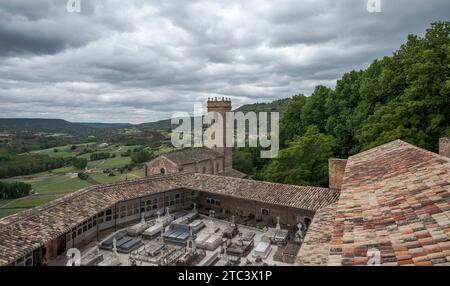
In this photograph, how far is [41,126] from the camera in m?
106

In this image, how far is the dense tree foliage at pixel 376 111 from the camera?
2253 cm

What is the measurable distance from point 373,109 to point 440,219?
25.5m

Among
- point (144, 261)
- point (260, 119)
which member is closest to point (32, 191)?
point (260, 119)

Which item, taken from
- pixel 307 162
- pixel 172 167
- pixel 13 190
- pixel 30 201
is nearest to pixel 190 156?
pixel 172 167

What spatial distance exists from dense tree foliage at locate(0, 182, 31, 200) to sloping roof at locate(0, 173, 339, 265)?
36.1 m

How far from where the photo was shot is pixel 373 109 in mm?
28469

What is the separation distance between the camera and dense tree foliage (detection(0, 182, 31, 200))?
164ft

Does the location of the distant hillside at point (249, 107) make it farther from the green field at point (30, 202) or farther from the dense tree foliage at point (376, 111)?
the dense tree foliage at point (376, 111)

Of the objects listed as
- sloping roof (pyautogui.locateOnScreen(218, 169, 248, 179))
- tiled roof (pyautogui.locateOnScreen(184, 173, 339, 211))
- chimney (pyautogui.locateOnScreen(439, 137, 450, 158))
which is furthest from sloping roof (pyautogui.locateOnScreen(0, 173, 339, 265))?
sloping roof (pyautogui.locateOnScreen(218, 169, 248, 179))

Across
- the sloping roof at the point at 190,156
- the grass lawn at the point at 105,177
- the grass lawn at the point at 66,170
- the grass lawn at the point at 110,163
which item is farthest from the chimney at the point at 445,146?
the grass lawn at the point at 66,170

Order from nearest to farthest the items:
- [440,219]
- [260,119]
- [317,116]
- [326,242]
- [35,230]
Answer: [440,219]
[326,242]
[35,230]
[317,116]
[260,119]

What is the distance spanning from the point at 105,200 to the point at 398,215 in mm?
19583

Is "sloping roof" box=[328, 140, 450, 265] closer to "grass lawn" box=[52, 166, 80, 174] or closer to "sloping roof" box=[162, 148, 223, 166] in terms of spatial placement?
"sloping roof" box=[162, 148, 223, 166]
